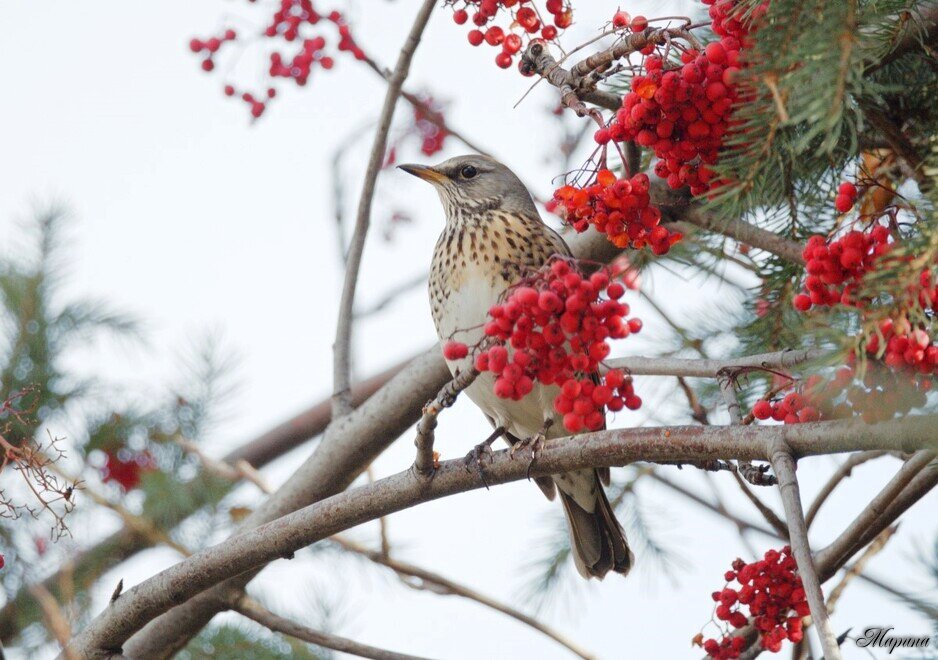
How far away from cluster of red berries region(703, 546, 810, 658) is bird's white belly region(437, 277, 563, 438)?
0.79 metres

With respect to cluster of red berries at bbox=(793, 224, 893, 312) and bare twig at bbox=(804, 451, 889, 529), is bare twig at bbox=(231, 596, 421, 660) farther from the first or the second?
cluster of red berries at bbox=(793, 224, 893, 312)

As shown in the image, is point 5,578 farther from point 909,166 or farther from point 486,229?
point 909,166

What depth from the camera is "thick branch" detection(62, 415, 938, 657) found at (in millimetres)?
2053

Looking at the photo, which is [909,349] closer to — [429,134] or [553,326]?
[553,326]

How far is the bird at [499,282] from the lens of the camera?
11.2ft

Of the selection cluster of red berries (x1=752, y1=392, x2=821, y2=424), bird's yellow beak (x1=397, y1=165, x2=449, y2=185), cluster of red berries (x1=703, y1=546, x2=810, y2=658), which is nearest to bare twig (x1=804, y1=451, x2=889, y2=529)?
cluster of red berries (x1=703, y1=546, x2=810, y2=658)

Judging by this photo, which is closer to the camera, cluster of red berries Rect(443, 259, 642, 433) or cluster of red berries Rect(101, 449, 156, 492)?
cluster of red berries Rect(443, 259, 642, 433)

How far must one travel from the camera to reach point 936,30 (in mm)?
2424

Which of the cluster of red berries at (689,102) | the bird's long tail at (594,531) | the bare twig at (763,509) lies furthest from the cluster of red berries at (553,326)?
the bird's long tail at (594,531)

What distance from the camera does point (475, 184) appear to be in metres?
3.99

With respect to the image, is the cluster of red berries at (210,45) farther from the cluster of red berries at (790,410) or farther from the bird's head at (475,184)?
the cluster of red berries at (790,410)

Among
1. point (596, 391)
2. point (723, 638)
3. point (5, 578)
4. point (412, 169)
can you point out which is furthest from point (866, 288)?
point (5, 578)

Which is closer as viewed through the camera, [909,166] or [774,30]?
[774,30]

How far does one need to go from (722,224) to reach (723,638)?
100 centimetres
